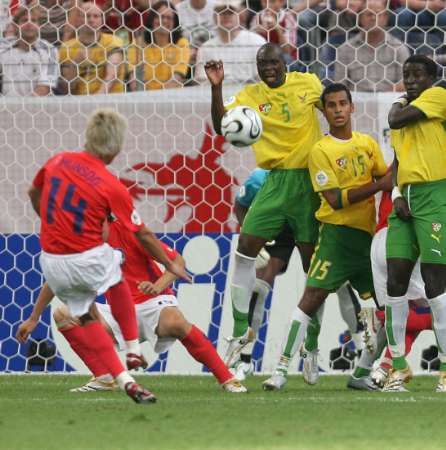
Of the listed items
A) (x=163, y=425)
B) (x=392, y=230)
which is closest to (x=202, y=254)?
(x=392, y=230)

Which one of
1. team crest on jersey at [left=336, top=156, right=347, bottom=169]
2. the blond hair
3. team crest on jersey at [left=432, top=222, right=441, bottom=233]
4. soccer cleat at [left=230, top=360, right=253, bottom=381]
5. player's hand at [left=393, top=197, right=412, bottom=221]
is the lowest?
soccer cleat at [left=230, top=360, right=253, bottom=381]

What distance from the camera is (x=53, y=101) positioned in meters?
10.6

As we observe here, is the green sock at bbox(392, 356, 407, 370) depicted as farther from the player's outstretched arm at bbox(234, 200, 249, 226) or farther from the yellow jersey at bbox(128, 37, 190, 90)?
the yellow jersey at bbox(128, 37, 190, 90)

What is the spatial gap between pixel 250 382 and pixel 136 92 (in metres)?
2.62

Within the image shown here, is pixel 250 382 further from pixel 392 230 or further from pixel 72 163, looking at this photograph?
pixel 72 163

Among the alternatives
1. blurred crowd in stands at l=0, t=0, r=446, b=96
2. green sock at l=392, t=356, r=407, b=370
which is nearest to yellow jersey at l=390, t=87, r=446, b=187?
green sock at l=392, t=356, r=407, b=370

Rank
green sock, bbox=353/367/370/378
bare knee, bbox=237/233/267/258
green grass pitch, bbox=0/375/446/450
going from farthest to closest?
1. bare knee, bbox=237/233/267/258
2. green sock, bbox=353/367/370/378
3. green grass pitch, bbox=0/375/446/450

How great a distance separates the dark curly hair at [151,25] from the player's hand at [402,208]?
3.38 meters

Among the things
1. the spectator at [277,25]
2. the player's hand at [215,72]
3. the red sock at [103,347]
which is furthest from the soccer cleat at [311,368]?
the spectator at [277,25]

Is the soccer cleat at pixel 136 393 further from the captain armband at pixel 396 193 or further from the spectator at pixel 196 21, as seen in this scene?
the spectator at pixel 196 21

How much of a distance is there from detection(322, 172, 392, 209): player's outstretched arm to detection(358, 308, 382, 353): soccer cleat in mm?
860

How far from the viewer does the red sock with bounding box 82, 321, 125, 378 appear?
22.5 ft

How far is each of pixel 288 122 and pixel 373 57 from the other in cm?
203

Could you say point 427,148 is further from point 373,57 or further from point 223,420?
point 373,57
